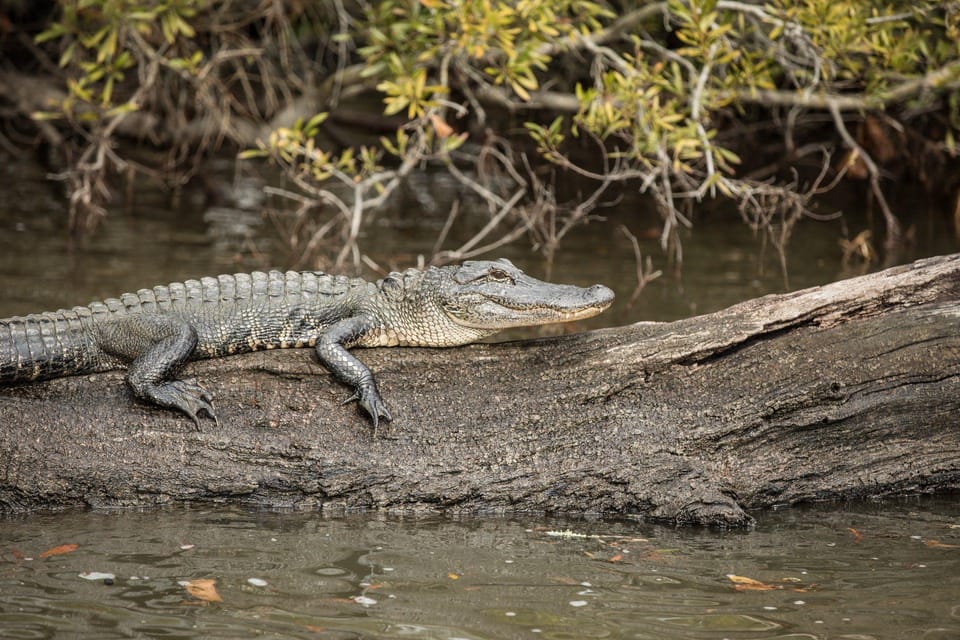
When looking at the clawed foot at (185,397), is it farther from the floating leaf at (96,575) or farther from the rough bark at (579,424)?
the floating leaf at (96,575)

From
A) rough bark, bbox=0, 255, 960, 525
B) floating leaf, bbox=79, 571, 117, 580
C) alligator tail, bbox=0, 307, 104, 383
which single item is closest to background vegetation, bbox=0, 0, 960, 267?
rough bark, bbox=0, 255, 960, 525

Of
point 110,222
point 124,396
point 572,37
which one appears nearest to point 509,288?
point 124,396

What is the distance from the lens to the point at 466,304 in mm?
5434

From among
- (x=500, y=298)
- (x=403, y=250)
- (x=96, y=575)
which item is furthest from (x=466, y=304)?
(x=403, y=250)

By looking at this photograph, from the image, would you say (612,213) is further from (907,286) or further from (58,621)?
(58,621)

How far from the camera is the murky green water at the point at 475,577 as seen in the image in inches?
159

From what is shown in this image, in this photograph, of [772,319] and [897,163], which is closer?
[772,319]

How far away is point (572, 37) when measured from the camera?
29.4 feet

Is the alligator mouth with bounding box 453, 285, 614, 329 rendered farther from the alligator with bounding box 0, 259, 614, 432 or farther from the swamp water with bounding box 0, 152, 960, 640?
the swamp water with bounding box 0, 152, 960, 640

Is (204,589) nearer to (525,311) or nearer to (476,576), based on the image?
(476,576)

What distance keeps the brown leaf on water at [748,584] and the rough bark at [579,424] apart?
56 cm

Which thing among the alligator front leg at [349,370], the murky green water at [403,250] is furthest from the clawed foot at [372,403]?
the murky green water at [403,250]

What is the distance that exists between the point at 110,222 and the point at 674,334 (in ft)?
31.9

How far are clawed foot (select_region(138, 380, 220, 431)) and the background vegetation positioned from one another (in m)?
3.64
